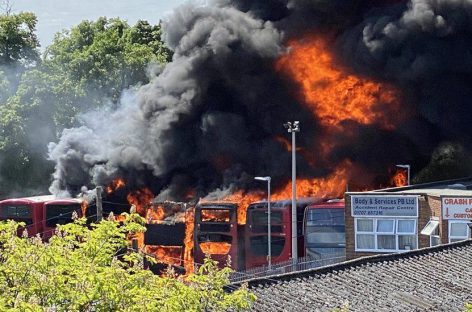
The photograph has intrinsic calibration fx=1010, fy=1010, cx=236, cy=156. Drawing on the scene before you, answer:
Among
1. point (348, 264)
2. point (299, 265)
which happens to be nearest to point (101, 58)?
point (299, 265)

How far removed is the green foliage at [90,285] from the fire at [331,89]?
29.4 metres

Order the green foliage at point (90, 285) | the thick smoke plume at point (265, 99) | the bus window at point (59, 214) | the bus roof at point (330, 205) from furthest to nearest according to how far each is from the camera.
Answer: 1. the thick smoke plume at point (265, 99)
2. the bus window at point (59, 214)
3. the bus roof at point (330, 205)
4. the green foliage at point (90, 285)

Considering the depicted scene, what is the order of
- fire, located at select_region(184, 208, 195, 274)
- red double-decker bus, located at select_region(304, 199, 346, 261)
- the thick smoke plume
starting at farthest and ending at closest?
A: the thick smoke plume
fire, located at select_region(184, 208, 195, 274)
red double-decker bus, located at select_region(304, 199, 346, 261)

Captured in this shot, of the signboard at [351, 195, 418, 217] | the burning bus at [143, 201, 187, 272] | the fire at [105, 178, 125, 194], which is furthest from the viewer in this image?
the fire at [105, 178, 125, 194]

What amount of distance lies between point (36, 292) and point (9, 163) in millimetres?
49425

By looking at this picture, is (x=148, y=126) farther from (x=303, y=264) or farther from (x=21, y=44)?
(x=21, y=44)

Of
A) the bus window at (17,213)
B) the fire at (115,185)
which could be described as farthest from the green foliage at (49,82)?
the bus window at (17,213)

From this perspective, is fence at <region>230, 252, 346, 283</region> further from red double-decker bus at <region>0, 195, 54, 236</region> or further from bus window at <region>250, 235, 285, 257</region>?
red double-decker bus at <region>0, 195, 54, 236</region>

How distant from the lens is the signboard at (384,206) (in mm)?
28750

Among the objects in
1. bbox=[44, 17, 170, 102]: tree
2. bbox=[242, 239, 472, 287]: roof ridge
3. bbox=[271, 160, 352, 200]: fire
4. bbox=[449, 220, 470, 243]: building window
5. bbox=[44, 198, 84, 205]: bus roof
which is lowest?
bbox=[242, 239, 472, 287]: roof ridge

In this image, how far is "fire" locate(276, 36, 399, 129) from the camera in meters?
42.1

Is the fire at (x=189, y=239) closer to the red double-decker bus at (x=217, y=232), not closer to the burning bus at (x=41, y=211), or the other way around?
the red double-decker bus at (x=217, y=232)

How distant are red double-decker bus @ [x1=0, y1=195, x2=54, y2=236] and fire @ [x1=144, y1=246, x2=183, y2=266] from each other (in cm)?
559

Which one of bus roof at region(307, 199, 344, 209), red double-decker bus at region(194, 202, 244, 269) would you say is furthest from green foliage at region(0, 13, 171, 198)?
bus roof at region(307, 199, 344, 209)
